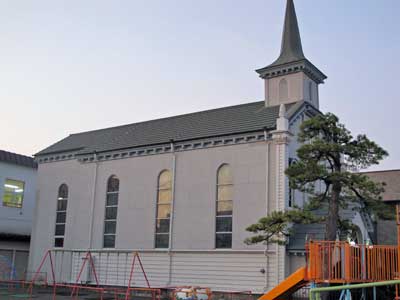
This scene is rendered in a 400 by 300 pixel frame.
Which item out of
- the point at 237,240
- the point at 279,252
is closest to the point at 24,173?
the point at 237,240

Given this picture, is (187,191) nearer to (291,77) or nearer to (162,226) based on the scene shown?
(162,226)

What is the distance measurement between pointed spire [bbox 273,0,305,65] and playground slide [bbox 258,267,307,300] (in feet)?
47.7

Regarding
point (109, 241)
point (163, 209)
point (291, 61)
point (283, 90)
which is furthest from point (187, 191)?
point (291, 61)

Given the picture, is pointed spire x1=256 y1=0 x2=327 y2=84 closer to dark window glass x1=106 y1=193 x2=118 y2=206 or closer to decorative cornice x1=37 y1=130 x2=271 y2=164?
decorative cornice x1=37 y1=130 x2=271 y2=164

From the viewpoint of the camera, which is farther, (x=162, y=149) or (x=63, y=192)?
(x=63, y=192)

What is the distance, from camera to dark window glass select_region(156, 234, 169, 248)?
88.8ft

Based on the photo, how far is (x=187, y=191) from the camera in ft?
87.9

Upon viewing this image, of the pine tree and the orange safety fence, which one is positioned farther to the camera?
the pine tree

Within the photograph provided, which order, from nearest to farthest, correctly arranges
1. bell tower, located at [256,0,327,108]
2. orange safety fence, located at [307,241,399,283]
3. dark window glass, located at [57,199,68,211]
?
orange safety fence, located at [307,241,399,283] → bell tower, located at [256,0,327,108] → dark window glass, located at [57,199,68,211]

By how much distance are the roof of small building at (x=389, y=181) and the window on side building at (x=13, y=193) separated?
27321mm

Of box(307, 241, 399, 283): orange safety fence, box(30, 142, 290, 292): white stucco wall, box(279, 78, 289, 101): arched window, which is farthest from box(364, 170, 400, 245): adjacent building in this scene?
box(307, 241, 399, 283): orange safety fence

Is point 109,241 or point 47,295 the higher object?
point 109,241

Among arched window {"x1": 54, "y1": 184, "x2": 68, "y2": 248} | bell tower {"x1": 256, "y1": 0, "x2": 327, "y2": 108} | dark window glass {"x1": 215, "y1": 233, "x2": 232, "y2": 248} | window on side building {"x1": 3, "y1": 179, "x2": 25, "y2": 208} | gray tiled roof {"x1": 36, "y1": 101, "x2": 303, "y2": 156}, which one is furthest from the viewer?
window on side building {"x1": 3, "y1": 179, "x2": 25, "y2": 208}

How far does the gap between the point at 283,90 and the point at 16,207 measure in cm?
2251
